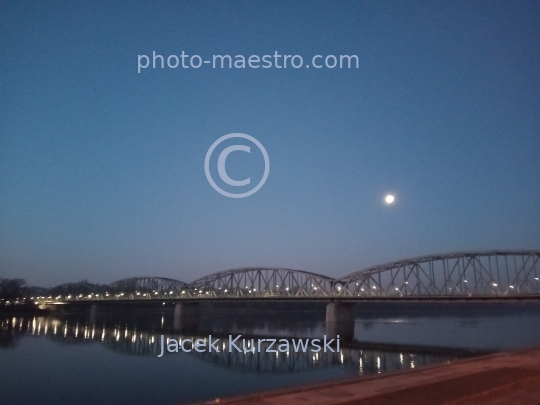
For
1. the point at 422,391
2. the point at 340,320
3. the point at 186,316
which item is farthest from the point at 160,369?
the point at 186,316

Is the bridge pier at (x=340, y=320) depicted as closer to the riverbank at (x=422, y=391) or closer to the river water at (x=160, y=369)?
the river water at (x=160, y=369)

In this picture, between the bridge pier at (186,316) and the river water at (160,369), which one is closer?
the river water at (160,369)

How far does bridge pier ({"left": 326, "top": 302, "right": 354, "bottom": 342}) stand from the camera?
57.5m

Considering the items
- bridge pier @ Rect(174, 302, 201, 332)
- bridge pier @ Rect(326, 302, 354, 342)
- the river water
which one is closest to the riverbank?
the river water

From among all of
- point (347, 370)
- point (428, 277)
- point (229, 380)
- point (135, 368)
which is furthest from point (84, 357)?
point (428, 277)

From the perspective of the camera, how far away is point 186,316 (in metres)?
73.1

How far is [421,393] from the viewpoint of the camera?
901 cm

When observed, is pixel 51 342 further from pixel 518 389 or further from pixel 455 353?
pixel 518 389

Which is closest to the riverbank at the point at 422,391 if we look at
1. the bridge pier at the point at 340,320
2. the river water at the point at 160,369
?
the river water at the point at 160,369

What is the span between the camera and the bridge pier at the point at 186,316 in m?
70.0

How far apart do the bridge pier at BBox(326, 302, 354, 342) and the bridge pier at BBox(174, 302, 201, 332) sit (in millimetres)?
20939

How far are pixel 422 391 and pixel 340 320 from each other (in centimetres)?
5288

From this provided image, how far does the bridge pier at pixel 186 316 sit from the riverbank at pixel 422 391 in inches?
2365

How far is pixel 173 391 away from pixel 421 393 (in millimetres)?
14234
